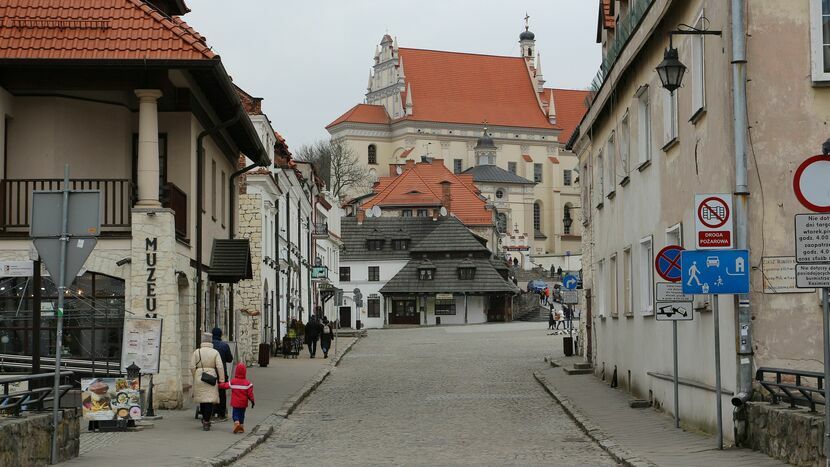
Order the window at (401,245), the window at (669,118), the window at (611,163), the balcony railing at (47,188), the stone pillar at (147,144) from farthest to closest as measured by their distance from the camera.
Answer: the window at (401,245), the window at (611,163), the balcony railing at (47,188), the stone pillar at (147,144), the window at (669,118)

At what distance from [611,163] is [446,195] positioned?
3753 inches

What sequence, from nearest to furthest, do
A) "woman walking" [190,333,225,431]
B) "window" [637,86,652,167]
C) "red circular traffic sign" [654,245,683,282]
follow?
"red circular traffic sign" [654,245,683,282], "woman walking" [190,333,225,431], "window" [637,86,652,167]

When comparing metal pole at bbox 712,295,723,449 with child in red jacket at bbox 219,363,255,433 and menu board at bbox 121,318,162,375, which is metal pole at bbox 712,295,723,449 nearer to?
child in red jacket at bbox 219,363,255,433

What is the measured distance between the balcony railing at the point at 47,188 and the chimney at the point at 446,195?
327ft

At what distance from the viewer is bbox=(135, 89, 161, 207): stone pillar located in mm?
21266

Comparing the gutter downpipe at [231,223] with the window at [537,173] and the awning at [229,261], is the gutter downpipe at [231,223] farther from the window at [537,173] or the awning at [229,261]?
the window at [537,173]

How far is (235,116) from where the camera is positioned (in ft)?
82.7

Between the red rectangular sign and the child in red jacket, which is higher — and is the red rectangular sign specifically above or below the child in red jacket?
above

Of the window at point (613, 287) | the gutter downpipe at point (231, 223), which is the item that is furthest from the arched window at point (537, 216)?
the window at point (613, 287)

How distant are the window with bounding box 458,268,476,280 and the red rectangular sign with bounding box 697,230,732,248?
8069 cm

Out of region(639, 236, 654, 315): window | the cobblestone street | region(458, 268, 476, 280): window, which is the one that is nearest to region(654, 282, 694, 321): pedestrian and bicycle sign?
the cobblestone street

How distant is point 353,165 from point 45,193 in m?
137

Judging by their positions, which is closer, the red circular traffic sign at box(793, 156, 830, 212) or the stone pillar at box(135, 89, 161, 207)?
the red circular traffic sign at box(793, 156, 830, 212)

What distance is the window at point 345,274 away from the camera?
327 ft
